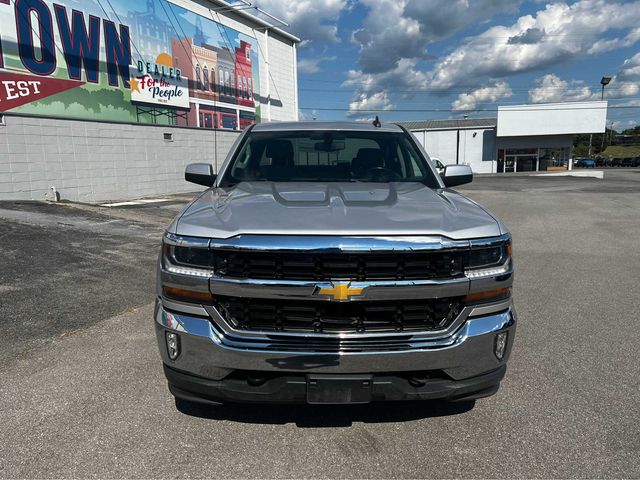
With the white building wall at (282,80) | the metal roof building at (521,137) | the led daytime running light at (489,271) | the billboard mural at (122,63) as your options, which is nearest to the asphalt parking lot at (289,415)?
the led daytime running light at (489,271)

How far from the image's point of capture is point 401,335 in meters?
2.36

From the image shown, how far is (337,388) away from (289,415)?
0.72 meters

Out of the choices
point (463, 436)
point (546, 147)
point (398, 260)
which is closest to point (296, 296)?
point (398, 260)

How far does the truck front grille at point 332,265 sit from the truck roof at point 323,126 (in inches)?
85.6

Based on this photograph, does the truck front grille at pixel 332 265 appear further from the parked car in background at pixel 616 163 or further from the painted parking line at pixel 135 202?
the parked car in background at pixel 616 163

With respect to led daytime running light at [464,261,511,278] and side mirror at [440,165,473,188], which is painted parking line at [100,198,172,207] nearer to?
side mirror at [440,165,473,188]

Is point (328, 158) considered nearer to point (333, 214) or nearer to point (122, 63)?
point (333, 214)

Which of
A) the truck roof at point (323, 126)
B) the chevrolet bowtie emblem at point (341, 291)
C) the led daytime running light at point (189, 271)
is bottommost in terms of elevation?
the chevrolet bowtie emblem at point (341, 291)

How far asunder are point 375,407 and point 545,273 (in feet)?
15.3

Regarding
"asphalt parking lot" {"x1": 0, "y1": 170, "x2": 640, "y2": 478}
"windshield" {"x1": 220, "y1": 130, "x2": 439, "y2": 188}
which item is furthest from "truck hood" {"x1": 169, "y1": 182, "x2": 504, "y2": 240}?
"asphalt parking lot" {"x1": 0, "y1": 170, "x2": 640, "y2": 478}

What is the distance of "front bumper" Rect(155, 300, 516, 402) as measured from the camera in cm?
231

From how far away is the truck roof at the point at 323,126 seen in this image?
4293mm

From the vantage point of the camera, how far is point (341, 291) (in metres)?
2.29

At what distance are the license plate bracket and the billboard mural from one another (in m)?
12.9
